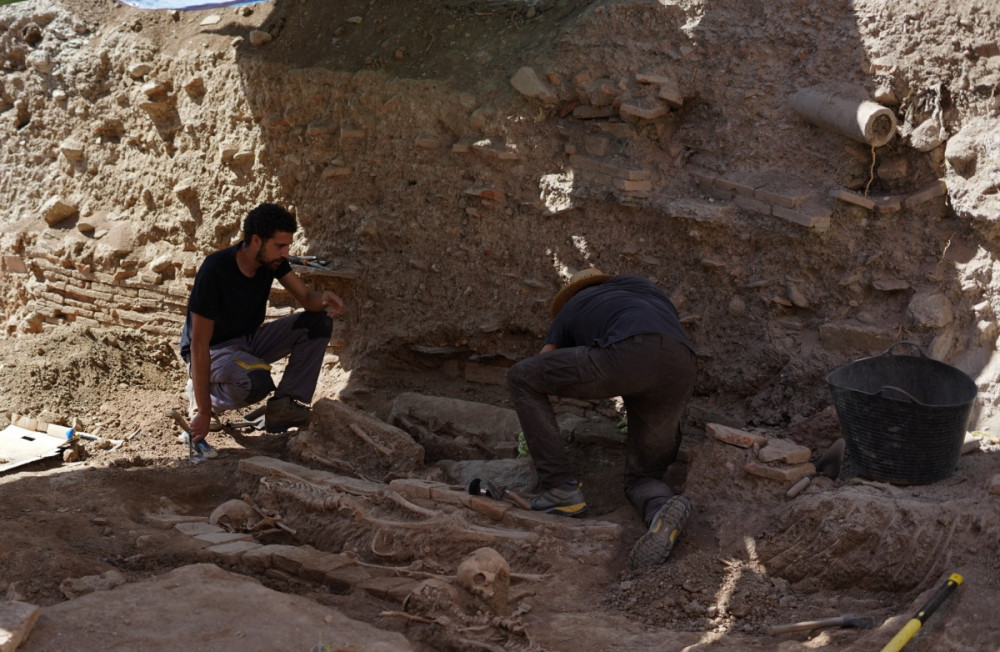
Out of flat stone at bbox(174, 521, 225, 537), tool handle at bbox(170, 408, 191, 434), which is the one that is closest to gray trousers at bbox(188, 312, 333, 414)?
tool handle at bbox(170, 408, 191, 434)

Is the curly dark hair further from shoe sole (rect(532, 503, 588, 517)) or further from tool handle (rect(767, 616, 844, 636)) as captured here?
tool handle (rect(767, 616, 844, 636))

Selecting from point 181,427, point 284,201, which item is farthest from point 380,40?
point 181,427

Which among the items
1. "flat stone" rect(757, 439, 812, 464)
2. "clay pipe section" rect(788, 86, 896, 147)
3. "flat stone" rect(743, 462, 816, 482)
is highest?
"clay pipe section" rect(788, 86, 896, 147)

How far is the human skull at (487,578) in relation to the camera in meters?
3.96

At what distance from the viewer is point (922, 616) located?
3332 mm

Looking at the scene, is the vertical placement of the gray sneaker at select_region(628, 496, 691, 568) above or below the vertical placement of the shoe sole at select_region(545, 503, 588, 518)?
above

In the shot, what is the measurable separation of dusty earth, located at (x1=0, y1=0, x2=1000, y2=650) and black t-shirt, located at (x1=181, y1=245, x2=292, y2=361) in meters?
0.73

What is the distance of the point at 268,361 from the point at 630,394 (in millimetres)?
2407

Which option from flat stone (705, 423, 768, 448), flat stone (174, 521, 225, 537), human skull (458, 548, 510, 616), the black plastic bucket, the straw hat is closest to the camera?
human skull (458, 548, 510, 616)

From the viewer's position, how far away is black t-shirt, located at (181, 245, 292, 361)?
18.2 feet

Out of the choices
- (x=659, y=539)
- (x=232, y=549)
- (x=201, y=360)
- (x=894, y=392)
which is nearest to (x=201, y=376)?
(x=201, y=360)

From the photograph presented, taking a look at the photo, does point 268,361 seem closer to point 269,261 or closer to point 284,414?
point 284,414

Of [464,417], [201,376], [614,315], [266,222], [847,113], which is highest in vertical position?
[847,113]

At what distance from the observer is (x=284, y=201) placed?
7.18 m
